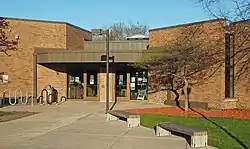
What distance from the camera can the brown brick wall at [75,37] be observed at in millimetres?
30609

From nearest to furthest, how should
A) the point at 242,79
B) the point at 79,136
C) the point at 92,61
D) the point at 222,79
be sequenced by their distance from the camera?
1. the point at 79,136
2. the point at 242,79
3. the point at 222,79
4. the point at 92,61

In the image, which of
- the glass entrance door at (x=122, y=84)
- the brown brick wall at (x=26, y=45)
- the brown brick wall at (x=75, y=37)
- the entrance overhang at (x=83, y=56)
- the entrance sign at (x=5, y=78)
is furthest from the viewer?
the brown brick wall at (x=75, y=37)

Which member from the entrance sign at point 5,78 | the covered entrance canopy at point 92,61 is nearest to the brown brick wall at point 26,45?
the entrance sign at point 5,78

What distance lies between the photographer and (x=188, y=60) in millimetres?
20453

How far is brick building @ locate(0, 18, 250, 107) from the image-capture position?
26.5 meters

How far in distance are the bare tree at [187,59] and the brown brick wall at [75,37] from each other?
27.8 ft

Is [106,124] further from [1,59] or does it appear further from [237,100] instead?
[1,59]

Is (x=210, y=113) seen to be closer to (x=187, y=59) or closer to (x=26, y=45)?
(x=187, y=59)

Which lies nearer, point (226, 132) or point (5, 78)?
point (226, 132)

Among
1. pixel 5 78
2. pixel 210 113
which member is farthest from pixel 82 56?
pixel 210 113

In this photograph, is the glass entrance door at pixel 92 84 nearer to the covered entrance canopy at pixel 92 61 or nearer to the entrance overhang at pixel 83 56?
the covered entrance canopy at pixel 92 61

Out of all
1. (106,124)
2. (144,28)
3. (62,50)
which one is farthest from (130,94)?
(144,28)

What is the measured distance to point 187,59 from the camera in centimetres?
2039

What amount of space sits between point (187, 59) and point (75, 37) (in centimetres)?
1410
